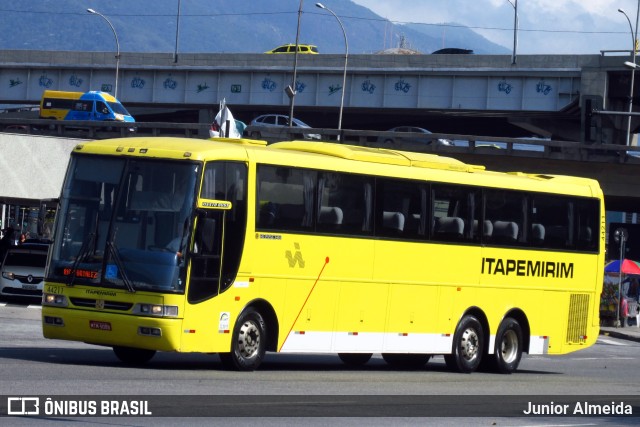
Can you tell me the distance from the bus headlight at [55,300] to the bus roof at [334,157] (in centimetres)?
201

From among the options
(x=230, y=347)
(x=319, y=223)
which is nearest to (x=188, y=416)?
(x=230, y=347)

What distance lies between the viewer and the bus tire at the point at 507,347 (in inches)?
894

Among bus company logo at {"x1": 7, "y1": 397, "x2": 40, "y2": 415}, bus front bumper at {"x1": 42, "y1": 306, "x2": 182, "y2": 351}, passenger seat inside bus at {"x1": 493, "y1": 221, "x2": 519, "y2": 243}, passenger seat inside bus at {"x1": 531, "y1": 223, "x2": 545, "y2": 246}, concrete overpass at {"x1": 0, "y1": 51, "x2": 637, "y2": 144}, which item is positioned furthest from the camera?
concrete overpass at {"x1": 0, "y1": 51, "x2": 637, "y2": 144}

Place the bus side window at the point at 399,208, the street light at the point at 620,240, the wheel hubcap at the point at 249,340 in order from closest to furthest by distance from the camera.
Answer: the wheel hubcap at the point at 249,340
the bus side window at the point at 399,208
the street light at the point at 620,240

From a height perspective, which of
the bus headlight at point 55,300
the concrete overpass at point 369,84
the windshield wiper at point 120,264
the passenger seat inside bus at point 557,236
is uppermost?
the concrete overpass at point 369,84

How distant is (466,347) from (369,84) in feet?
206

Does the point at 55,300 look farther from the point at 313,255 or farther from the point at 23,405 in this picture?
the point at 23,405

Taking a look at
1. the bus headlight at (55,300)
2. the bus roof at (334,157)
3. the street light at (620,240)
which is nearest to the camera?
the bus headlight at (55,300)

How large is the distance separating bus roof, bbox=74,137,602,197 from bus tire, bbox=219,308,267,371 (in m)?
2.18

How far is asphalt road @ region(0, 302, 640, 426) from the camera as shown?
1360 cm

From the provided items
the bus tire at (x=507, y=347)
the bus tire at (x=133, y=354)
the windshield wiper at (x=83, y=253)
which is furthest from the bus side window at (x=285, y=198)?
the bus tire at (x=507, y=347)

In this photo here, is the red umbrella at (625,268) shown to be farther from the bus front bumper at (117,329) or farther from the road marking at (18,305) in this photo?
the bus front bumper at (117,329)

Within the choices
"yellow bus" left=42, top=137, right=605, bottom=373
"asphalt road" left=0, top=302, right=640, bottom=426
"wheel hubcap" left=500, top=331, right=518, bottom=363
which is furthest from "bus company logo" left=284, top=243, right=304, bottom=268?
"wheel hubcap" left=500, top=331, right=518, bottom=363

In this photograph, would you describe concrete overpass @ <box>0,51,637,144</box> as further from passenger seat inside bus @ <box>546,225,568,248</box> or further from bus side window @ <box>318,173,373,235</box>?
bus side window @ <box>318,173,373,235</box>
